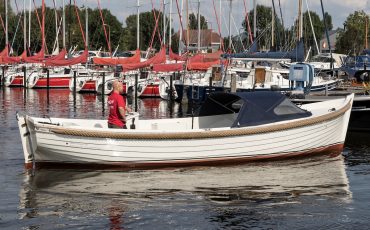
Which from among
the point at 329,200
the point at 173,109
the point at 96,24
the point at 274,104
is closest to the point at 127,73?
the point at 173,109

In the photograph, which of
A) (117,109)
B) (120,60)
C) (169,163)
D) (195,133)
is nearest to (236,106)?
(195,133)

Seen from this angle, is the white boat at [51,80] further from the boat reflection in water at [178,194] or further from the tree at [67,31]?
the boat reflection in water at [178,194]

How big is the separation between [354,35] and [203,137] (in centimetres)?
7491

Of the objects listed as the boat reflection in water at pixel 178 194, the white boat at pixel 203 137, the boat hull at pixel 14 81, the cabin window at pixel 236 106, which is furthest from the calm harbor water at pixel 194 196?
the boat hull at pixel 14 81

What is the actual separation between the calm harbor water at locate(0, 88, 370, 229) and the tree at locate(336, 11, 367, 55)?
68293mm

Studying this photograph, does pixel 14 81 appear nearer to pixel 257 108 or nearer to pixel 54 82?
pixel 54 82

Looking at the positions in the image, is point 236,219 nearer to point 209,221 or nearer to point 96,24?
point 209,221

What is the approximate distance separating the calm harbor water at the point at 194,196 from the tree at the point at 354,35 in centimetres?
6829

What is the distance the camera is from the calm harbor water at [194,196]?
12.4m

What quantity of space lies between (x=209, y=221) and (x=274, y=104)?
6.32 metres

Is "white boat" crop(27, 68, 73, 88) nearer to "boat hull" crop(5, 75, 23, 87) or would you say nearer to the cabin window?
"boat hull" crop(5, 75, 23, 87)

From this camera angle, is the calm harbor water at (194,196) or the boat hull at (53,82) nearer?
the calm harbor water at (194,196)

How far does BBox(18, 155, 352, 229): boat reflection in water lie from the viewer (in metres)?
12.6

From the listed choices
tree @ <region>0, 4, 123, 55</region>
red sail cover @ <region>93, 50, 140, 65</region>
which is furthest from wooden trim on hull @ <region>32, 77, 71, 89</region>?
tree @ <region>0, 4, 123, 55</region>
